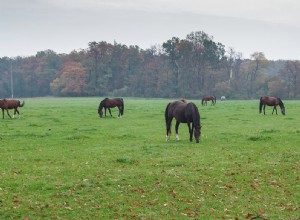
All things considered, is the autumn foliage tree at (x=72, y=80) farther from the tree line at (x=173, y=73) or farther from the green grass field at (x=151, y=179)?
the green grass field at (x=151, y=179)

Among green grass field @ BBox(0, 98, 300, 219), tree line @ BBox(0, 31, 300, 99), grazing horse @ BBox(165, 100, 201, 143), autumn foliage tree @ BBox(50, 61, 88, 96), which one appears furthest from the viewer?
autumn foliage tree @ BBox(50, 61, 88, 96)

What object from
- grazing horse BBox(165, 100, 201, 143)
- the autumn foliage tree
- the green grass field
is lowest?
the green grass field

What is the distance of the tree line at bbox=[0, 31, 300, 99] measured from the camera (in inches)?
3868

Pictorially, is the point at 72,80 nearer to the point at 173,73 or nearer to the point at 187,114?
the point at 173,73

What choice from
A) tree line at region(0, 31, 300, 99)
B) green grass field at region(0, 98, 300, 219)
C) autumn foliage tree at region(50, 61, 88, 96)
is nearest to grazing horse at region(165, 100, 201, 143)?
green grass field at region(0, 98, 300, 219)

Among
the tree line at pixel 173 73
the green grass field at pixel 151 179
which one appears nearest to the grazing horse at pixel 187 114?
the green grass field at pixel 151 179

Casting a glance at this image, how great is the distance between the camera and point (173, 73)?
4063 inches

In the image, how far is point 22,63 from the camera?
129 meters

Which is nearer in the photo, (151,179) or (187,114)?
(151,179)

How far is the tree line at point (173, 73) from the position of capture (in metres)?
98.2

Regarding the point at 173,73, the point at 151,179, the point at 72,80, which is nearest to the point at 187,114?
the point at 151,179

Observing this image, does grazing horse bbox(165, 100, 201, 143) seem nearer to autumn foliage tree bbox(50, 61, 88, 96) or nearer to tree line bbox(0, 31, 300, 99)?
tree line bbox(0, 31, 300, 99)

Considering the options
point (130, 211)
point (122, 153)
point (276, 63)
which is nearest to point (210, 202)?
point (130, 211)

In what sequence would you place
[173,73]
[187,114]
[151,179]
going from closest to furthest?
[151,179]
[187,114]
[173,73]
